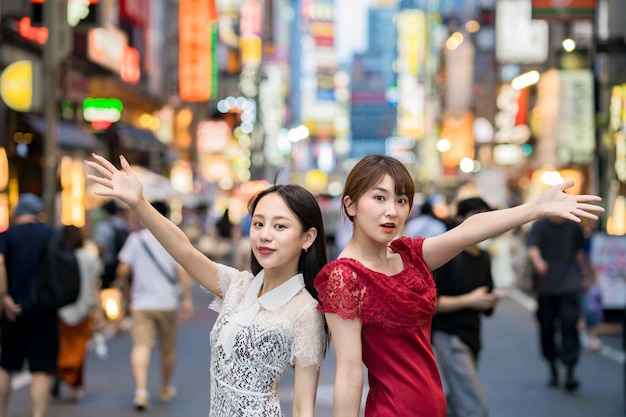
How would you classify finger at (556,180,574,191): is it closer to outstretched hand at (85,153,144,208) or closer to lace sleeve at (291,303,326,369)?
lace sleeve at (291,303,326,369)

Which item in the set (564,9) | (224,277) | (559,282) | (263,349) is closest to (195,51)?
(564,9)

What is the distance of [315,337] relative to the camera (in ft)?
13.9

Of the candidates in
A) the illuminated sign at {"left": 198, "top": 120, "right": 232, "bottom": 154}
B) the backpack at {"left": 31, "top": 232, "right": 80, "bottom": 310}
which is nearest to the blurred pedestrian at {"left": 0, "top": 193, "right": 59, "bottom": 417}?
the backpack at {"left": 31, "top": 232, "right": 80, "bottom": 310}

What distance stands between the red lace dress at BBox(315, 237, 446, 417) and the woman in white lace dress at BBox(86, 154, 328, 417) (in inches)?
6.3

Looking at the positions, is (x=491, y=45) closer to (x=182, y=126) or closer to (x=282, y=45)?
(x=182, y=126)

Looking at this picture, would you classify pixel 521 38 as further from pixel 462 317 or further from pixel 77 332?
pixel 462 317

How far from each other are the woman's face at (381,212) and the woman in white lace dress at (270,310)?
0.22 meters

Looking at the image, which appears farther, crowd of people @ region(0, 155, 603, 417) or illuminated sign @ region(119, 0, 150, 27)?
illuminated sign @ region(119, 0, 150, 27)

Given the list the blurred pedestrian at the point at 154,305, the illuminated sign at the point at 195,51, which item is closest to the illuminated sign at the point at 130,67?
the illuminated sign at the point at 195,51

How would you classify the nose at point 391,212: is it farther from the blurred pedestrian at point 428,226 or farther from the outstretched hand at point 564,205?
the blurred pedestrian at point 428,226

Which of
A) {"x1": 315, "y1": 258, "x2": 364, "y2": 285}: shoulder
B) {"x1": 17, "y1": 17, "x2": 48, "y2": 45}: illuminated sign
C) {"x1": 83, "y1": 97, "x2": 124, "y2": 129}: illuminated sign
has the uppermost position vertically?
{"x1": 17, "y1": 17, "x2": 48, "y2": 45}: illuminated sign

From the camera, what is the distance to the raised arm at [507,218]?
13.4ft

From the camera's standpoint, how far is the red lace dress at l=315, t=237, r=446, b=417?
4195 mm

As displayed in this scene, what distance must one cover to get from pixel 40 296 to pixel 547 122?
32.7 metres
